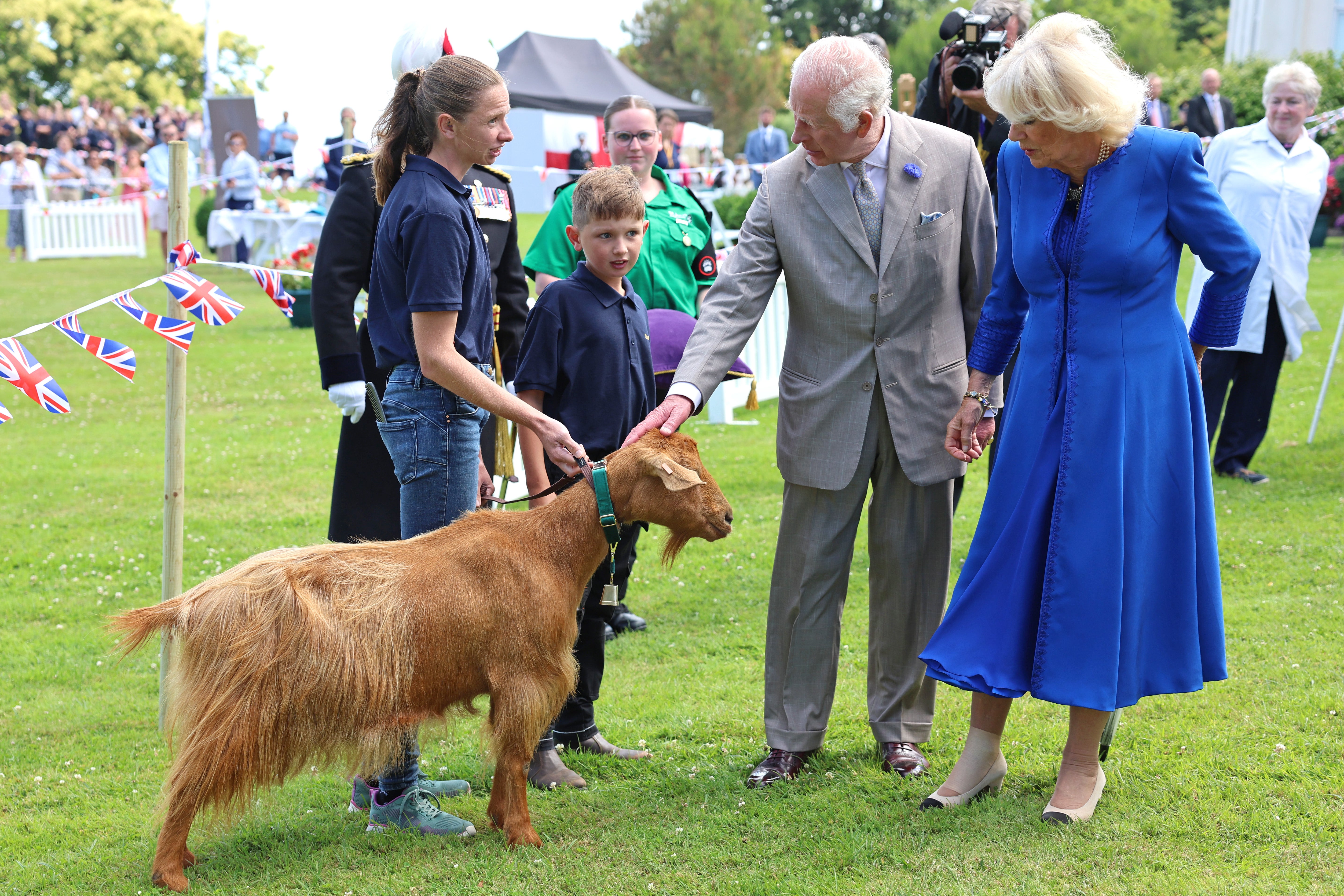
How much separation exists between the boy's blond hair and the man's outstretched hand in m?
0.75

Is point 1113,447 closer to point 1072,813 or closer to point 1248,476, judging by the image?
point 1072,813

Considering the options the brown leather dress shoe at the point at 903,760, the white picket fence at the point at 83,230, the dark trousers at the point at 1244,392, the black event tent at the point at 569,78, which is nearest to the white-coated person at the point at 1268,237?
the dark trousers at the point at 1244,392

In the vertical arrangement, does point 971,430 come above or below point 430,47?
below

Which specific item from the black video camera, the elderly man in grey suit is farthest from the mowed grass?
the black video camera

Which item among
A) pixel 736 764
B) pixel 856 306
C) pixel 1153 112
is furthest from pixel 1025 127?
pixel 1153 112

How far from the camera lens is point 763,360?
11.7 meters

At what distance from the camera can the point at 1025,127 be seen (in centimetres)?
340

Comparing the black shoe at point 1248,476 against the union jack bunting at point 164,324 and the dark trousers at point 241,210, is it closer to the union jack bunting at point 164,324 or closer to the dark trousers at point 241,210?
the union jack bunting at point 164,324

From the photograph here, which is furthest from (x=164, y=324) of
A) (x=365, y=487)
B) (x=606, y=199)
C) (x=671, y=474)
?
(x=671, y=474)

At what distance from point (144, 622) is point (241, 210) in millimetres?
22147

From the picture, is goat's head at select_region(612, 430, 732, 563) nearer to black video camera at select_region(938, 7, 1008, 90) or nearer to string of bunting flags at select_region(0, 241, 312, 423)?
string of bunting flags at select_region(0, 241, 312, 423)

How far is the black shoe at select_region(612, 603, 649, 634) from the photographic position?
6082 mm

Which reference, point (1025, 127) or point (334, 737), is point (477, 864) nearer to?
point (334, 737)

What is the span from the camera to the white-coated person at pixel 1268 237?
8.19 metres
